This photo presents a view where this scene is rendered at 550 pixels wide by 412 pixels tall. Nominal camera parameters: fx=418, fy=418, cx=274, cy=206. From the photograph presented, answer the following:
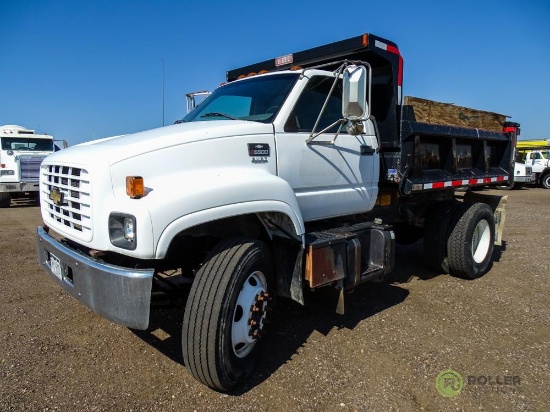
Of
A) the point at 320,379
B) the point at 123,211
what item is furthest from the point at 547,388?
the point at 123,211

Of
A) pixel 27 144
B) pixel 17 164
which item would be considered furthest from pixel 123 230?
pixel 27 144

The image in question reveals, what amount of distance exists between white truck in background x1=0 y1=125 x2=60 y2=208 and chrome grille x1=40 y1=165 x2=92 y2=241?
37.1 feet

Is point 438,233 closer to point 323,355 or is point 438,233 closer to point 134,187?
point 323,355

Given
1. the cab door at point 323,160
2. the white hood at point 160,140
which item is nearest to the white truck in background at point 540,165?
the cab door at point 323,160

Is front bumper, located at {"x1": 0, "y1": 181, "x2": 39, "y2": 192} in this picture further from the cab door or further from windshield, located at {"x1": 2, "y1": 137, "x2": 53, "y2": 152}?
the cab door

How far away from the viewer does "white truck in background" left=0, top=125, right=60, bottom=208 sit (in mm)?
12977

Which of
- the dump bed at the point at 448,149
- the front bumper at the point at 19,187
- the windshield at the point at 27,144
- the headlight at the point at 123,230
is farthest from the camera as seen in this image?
the windshield at the point at 27,144

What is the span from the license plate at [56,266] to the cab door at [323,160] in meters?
1.78

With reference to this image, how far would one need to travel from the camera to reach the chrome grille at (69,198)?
8.89ft

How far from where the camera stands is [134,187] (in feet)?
8.23

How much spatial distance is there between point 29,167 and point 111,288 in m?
12.7

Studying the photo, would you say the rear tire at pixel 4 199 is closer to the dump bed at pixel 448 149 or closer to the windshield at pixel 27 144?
the windshield at pixel 27 144

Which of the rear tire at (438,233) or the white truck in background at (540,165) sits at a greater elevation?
the white truck in background at (540,165)

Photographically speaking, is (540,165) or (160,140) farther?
(540,165)
